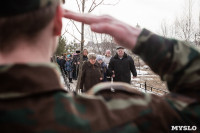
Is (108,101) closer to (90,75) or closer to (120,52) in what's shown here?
(90,75)

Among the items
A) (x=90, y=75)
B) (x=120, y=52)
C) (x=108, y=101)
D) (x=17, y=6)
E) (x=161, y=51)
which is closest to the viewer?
(x=17, y=6)

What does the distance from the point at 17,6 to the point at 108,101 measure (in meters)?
0.49

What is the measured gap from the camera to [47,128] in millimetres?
677

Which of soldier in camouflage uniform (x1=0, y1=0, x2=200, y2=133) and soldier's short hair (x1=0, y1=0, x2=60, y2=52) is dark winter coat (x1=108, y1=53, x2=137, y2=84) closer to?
soldier in camouflage uniform (x1=0, y1=0, x2=200, y2=133)

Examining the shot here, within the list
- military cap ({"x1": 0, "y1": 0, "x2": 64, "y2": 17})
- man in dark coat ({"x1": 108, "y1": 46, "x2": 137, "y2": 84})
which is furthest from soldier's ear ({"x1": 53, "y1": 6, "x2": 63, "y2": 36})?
man in dark coat ({"x1": 108, "y1": 46, "x2": 137, "y2": 84})

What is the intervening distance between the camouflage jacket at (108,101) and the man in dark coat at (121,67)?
18.7ft

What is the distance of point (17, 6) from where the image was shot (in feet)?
2.27

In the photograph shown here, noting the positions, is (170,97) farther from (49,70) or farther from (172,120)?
(49,70)

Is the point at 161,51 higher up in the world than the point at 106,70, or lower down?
higher up

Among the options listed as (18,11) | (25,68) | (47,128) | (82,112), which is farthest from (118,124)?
(18,11)

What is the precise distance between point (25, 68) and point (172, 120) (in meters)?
0.60

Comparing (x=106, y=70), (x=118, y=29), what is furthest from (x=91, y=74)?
(x=118, y=29)

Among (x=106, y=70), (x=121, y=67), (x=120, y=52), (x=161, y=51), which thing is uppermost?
(x=120, y=52)

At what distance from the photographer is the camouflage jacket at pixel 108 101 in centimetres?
67
